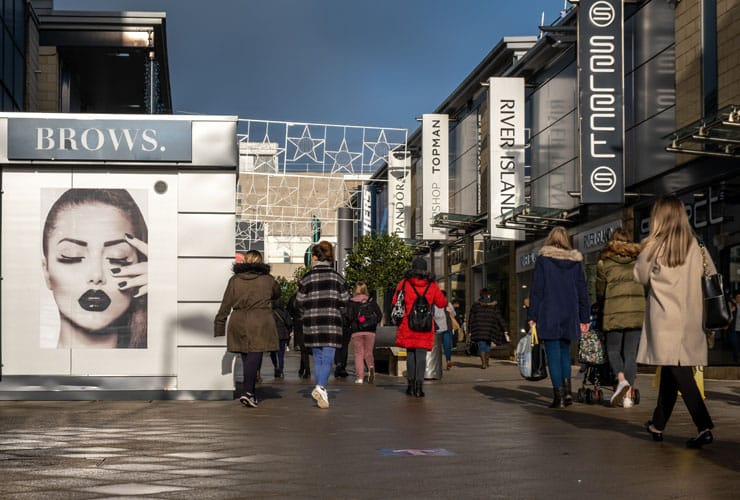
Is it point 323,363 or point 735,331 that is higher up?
point 735,331

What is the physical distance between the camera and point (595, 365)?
12.3 metres

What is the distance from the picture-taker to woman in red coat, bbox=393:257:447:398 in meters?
14.0

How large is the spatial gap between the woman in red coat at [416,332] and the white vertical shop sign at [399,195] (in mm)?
36896

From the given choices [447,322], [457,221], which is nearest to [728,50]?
[447,322]

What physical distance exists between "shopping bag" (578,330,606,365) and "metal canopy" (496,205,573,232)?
15.7 metres

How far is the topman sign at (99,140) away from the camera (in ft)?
42.5

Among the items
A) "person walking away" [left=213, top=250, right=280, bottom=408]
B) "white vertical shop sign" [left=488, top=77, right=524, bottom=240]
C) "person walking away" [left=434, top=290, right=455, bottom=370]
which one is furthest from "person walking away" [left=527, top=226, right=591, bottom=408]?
"white vertical shop sign" [left=488, top=77, right=524, bottom=240]

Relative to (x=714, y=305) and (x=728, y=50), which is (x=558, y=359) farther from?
(x=728, y=50)

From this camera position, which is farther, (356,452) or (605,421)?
(605,421)

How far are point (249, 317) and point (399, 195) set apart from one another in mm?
39256

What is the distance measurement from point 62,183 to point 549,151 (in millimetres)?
19053

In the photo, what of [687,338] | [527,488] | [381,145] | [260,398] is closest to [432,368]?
[260,398]

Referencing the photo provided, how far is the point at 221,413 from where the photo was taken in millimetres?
11289

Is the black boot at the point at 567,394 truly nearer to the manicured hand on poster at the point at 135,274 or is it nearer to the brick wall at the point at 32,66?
the manicured hand on poster at the point at 135,274
